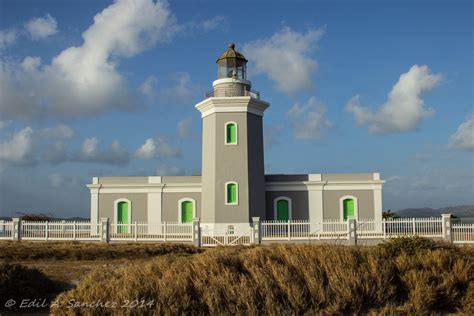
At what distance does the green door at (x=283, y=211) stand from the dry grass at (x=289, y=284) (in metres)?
16.1

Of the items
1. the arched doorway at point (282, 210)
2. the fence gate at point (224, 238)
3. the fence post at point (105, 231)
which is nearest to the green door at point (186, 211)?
the fence gate at point (224, 238)

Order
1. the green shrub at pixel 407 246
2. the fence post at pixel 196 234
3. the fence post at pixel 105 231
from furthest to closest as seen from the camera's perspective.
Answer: the fence post at pixel 105 231
the fence post at pixel 196 234
the green shrub at pixel 407 246

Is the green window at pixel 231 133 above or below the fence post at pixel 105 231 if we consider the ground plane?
above

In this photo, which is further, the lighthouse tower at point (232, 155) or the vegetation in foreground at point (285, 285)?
the lighthouse tower at point (232, 155)

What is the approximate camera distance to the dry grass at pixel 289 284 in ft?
20.4

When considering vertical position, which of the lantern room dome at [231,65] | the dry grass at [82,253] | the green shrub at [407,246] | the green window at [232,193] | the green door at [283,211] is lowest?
the dry grass at [82,253]

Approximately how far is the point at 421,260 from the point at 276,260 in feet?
7.58

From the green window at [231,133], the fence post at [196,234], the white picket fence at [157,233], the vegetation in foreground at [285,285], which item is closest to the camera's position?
the vegetation in foreground at [285,285]

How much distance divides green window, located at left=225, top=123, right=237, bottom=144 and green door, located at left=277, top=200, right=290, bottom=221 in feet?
13.2

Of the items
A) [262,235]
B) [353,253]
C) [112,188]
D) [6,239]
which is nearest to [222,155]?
[262,235]

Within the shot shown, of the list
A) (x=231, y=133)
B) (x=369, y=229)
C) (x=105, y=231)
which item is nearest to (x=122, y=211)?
(x=105, y=231)

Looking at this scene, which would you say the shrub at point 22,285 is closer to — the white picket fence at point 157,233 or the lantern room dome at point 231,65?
the white picket fence at point 157,233

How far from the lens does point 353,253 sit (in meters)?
7.75

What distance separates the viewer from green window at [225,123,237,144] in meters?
22.3
